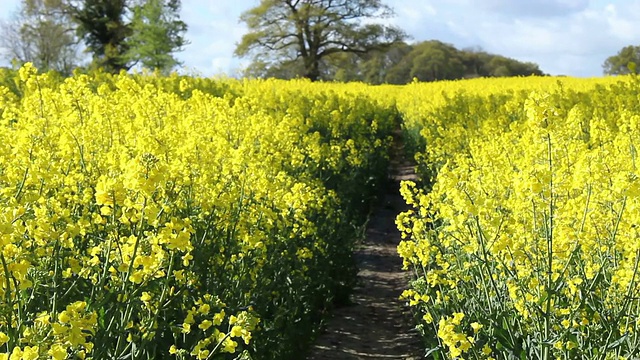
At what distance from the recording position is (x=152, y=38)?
132 feet

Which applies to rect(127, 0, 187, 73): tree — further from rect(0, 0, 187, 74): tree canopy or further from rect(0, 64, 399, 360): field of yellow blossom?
rect(0, 64, 399, 360): field of yellow blossom

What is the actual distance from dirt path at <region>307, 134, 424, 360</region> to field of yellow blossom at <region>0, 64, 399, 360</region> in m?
0.25

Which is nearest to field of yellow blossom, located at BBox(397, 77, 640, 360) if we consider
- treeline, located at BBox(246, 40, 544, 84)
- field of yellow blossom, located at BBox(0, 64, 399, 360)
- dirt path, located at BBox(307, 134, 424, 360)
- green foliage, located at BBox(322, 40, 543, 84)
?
field of yellow blossom, located at BBox(0, 64, 399, 360)

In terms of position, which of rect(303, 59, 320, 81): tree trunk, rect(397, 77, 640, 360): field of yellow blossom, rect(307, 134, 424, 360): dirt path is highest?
rect(303, 59, 320, 81): tree trunk

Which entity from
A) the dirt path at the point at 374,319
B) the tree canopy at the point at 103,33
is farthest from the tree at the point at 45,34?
the dirt path at the point at 374,319

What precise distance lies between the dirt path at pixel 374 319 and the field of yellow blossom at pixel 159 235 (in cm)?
25

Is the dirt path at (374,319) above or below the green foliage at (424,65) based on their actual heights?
below

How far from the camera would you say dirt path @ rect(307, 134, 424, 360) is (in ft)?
19.0

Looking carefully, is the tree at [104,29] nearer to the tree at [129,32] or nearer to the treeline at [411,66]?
the tree at [129,32]

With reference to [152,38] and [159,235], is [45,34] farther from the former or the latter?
[159,235]

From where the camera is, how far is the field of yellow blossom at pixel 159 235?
2.48 meters

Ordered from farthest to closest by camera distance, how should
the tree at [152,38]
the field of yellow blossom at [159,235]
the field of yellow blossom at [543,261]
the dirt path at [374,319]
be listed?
the tree at [152,38], the dirt path at [374,319], the field of yellow blossom at [543,261], the field of yellow blossom at [159,235]

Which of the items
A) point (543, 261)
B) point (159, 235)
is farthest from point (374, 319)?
point (159, 235)

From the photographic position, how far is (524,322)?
3473mm
